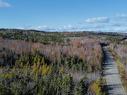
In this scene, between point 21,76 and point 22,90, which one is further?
point 21,76

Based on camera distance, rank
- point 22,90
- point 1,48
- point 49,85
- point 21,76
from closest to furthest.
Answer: point 22,90
point 49,85
point 21,76
point 1,48

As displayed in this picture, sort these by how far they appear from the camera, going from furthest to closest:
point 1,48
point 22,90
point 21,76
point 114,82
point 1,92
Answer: point 1,48
point 114,82
point 21,76
point 22,90
point 1,92

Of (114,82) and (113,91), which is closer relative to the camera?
(113,91)

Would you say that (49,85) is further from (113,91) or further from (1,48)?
(1,48)

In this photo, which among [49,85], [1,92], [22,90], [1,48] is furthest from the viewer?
[1,48]

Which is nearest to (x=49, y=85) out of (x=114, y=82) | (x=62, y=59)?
(x=114, y=82)

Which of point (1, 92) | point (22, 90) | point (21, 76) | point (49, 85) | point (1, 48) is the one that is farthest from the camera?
point (1, 48)

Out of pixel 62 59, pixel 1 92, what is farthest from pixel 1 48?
pixel 1 92

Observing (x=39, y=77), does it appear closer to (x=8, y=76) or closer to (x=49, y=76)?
(x=49, y=76)

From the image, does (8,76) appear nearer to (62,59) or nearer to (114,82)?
(114,82)
